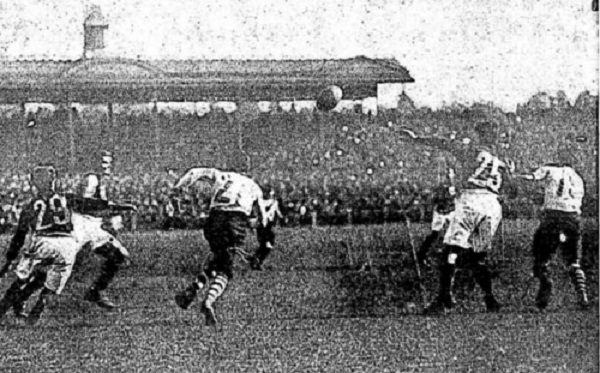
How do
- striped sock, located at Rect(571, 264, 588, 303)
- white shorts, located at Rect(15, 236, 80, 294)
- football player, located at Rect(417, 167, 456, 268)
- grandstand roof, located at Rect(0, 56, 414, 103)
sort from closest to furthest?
white shorts, located at Rect(15, 236, 80, 294), grandstand roof, located at Rect(0, 56, 414, 103), football player, located at Rect(417, 167, 456, 268), striped sock, located at Rect(571, 264, 588, 303)

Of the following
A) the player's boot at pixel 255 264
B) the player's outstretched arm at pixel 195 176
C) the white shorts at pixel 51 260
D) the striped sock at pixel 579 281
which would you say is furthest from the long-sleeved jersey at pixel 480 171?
the white shorts at pixel 51 260

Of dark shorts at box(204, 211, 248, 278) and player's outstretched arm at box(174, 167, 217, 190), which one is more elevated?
player's outstretched arm at box(174, 167, 217, 190)

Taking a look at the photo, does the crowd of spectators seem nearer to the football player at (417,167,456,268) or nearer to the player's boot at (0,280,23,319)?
the football player at (417,167,456,268)

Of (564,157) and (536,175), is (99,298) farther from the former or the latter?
(564,157)

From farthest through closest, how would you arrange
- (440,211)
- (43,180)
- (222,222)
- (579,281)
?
(579,281), (440,211), (222,222), (43,180)

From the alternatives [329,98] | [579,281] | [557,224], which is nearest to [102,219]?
[329,98]

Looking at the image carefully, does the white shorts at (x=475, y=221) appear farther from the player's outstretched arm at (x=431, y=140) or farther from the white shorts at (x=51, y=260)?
the white shorts at (x=51, y=260)

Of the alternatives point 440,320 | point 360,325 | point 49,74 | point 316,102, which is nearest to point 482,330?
point 440,320

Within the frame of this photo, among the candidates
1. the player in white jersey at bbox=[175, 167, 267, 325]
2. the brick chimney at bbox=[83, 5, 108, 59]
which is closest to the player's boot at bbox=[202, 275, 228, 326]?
the player in white jersey at bbox=[175, 167, 267, 325]
